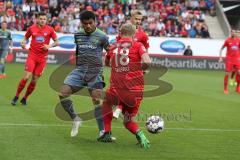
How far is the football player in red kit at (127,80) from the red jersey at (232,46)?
13121mm

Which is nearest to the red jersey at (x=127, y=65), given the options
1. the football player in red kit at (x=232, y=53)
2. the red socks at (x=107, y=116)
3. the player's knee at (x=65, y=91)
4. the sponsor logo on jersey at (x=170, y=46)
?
the red socks at (x=107, y=116)

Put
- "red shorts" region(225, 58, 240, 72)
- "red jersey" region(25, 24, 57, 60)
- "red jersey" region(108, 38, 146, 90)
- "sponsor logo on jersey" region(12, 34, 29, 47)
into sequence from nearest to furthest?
"red jersey" region(108, 38, 146, 90) → "red jersey" region(25, 24, 57, 60) → "red shorts" region(225, 58, 240, 72) → "sponsor logo on jersey" region(12, 34, 29, 47)

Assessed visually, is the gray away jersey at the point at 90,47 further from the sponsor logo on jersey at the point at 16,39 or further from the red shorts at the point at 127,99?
the sponsor logo on jersey at the point at 16,39

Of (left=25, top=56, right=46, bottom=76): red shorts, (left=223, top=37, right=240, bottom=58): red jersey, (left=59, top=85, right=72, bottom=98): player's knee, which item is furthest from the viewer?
(left=223, top=37, right=240, bottom=58): red jersey

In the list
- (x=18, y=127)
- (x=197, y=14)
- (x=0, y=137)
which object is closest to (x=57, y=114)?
(x=18, y=127)

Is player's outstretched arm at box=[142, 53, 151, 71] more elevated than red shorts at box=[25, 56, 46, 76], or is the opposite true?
player's outstretched arm at box=[142, 53, 151, 71]

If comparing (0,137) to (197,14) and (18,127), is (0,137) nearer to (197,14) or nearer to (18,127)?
(18,127)

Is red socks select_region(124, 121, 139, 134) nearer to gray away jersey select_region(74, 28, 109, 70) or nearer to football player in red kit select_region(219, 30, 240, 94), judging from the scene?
gray away jersey select_region(74, 28, 109, 70)

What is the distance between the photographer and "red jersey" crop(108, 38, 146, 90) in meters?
9.99

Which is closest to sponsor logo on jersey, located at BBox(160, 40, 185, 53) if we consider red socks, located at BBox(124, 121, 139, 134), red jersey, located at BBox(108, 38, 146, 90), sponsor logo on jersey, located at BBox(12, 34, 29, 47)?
sponsor logo on jersey, located at BBox(12, 34, 29, 47)

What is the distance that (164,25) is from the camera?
A: 40.8 metres

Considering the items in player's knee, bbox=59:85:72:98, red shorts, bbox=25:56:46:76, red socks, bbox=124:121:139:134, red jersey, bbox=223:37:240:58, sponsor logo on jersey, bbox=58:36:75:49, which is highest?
player's knee, bbox=59:85:72:98

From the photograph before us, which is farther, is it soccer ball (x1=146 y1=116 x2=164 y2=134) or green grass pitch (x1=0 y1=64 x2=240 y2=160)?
soccer ball (x1=146 y1=116 x2=164 y2=134)

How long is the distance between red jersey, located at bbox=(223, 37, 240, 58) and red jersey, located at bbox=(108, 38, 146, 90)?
13.2 metres
